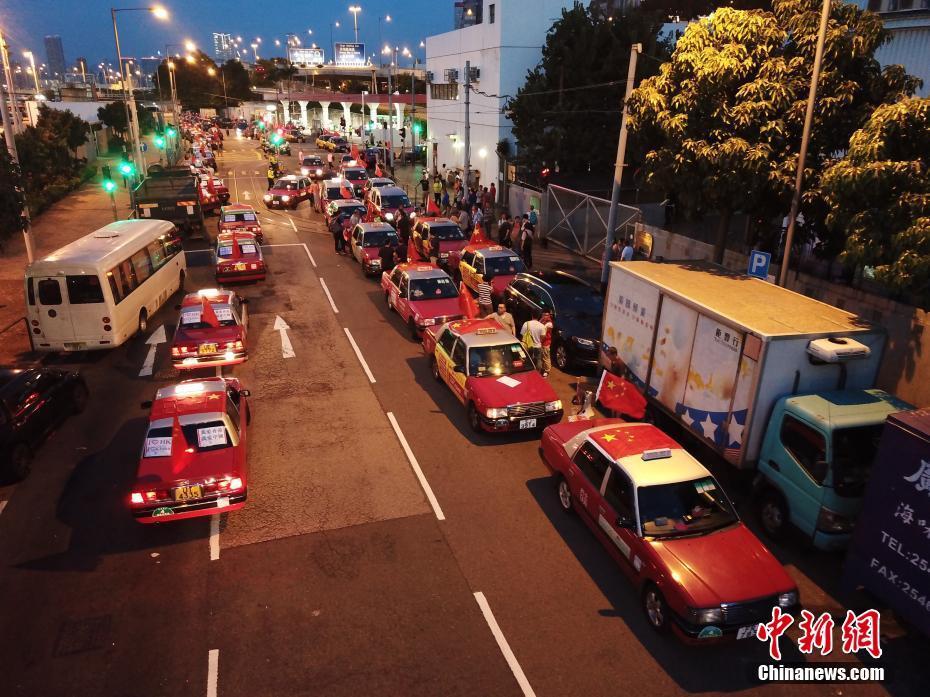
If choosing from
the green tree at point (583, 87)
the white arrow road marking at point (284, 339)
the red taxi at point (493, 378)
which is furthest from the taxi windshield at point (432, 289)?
the green tree at point (583, 87)

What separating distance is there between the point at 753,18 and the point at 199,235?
88.8ft

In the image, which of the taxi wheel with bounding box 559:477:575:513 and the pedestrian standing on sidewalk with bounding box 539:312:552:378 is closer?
the taxi wheel with bounding box 559:477:575:513

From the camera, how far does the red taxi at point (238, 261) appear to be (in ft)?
72.0

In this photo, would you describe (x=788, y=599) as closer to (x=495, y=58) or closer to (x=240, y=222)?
(x=240, y=222)

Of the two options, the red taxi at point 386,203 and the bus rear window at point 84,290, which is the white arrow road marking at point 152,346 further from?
the red taxi at point 386,203

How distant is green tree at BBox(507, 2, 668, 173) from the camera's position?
30.9 metres

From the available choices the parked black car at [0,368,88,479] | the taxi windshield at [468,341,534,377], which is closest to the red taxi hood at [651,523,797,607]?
the taxi windshield at [468,341,534,377]

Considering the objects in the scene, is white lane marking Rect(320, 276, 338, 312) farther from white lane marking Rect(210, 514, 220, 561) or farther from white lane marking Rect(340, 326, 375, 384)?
white lane marking Rect(210, 514, 220, 561)

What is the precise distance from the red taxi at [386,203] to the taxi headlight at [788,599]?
25.1 meters

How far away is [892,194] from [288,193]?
34.9m

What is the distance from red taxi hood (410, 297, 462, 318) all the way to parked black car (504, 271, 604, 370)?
1675 mm

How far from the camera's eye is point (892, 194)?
9766mm

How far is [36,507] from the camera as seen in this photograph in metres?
9.95

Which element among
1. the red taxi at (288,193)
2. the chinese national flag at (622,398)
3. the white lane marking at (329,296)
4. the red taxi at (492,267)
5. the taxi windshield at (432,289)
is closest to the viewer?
the chinese national flag at (622,398)
